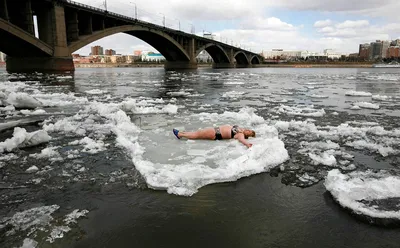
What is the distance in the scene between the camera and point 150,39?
62.6m

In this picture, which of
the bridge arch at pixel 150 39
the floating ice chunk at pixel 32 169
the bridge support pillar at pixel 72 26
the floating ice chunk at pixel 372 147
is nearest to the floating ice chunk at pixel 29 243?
the floating ice chunk at pixel 32 169

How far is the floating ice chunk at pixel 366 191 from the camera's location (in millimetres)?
3014

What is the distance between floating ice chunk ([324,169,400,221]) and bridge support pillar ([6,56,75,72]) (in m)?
44.2

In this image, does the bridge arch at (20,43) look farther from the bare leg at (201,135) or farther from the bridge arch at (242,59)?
the bridge arch at (242,59)

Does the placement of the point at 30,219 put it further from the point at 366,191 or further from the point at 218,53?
the point at 218,53

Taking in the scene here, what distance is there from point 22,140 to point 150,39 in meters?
60.7

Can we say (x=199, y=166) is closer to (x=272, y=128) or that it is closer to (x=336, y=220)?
(x=336, y=220)

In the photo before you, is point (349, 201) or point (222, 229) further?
point (349, 201)

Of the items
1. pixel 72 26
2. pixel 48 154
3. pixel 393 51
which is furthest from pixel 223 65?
pixel 393 51

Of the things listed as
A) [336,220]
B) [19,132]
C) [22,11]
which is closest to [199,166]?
[336,220]

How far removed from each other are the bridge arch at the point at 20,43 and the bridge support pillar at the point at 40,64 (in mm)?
778

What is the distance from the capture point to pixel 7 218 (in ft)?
9.40

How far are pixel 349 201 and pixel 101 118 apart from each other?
6.50 m

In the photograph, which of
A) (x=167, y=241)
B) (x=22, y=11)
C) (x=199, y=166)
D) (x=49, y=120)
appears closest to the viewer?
(x=167, y=241)
